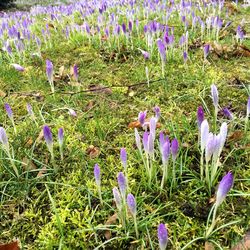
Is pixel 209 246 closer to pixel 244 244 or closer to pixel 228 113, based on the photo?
pixel 244 244

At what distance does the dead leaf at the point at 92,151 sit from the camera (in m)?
2.10

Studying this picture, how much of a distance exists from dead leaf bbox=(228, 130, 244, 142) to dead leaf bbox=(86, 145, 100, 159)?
34.4 inches

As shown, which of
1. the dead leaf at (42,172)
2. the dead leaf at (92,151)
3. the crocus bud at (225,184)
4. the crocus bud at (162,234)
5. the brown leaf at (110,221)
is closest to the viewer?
the crocus bud at (162,234)

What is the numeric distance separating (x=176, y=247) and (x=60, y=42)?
12.8ft

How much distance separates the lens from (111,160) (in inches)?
80.9

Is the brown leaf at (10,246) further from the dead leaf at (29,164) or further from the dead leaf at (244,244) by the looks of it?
the dead leaf at (244,244)

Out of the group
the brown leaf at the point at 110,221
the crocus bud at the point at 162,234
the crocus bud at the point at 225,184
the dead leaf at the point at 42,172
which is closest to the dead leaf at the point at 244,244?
the crocus bud at the point at 225,184

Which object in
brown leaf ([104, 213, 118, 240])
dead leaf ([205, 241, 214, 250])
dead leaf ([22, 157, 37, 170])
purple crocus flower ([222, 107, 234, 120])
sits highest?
purple crocus flower ([222, 107, 234, 120])

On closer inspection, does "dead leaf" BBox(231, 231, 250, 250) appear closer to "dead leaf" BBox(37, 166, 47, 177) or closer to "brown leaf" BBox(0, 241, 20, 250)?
"brown leaf" BBox(0, 241, 20, 250)

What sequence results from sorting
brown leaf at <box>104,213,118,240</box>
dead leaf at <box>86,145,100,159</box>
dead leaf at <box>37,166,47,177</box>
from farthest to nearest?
dead leaf at <box>86,145,100,159</box>, dead leaf at <box>37,166,47,177</box>, brown leaf at <box>104,213,118,240</box>

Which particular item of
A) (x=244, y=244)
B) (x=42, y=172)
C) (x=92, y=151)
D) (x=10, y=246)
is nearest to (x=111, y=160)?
(x=92, y=151)

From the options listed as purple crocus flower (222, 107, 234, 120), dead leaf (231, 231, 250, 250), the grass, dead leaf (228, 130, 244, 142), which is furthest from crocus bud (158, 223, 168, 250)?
purple crocus flower (222, 107, 234, 120)

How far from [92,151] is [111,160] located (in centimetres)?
16

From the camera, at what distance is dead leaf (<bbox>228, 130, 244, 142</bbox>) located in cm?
203
